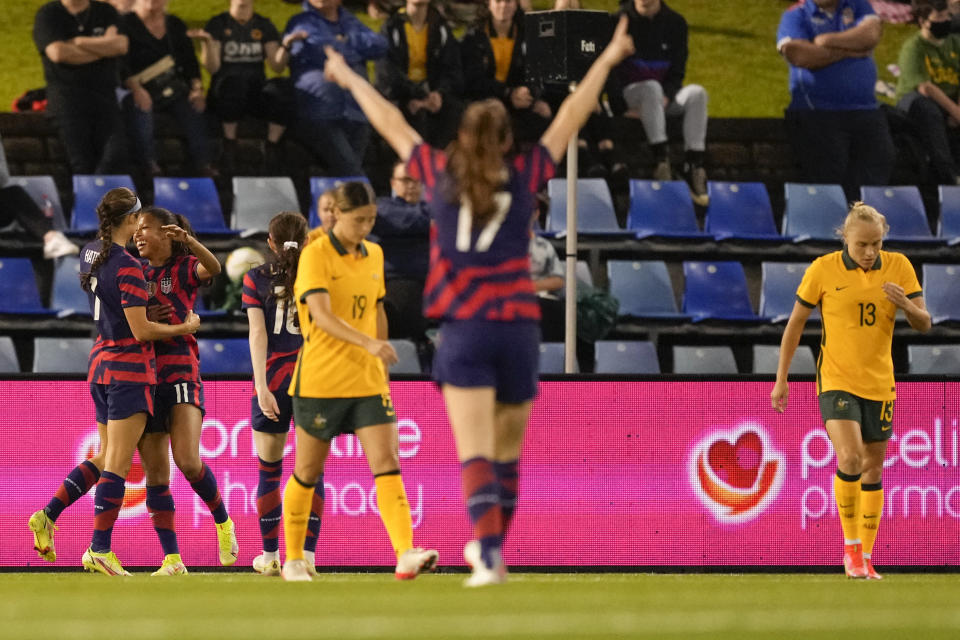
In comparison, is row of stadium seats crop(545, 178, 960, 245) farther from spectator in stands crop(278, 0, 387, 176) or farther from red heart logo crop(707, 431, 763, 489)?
red heart logo crop(707, 431, 763, 489)

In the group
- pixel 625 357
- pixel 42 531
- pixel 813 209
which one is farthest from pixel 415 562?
pixel 813 209

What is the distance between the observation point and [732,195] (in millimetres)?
14977

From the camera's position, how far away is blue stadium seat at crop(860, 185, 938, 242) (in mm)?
14930

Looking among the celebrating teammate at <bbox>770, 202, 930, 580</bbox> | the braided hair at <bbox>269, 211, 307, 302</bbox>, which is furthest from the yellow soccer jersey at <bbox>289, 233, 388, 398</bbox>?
the celebrating teammate at <bbox>770, 202, 930, 580</bbox>

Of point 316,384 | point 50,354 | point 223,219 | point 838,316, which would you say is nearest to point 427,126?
point 223,219

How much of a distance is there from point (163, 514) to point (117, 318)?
1.19 m

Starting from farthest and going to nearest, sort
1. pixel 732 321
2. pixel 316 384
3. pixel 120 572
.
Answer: pixel 732 321, pixel 120 572, pixel 316 384

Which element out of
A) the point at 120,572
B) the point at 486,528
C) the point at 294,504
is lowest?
the point at 120,572

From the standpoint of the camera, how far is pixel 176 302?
29.9ft

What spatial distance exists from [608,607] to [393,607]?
32.7 inches

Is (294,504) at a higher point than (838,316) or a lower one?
lower

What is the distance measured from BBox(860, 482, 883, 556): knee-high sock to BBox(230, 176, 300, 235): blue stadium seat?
6352 millimetres

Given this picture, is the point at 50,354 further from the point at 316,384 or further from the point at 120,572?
the point at 316,384

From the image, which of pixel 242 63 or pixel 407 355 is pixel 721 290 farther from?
pixel 242 63
